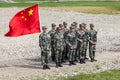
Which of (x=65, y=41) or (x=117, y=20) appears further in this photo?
(x=117, y=20)

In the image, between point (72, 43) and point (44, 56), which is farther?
point (72, 43)

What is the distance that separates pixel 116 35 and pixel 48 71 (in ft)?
46.0

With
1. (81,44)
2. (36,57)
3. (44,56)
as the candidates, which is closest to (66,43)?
(81,44)

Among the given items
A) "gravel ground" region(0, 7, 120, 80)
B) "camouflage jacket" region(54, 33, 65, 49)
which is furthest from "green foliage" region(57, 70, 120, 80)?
"camouflage jacket" region(54, 33, 65, 49)

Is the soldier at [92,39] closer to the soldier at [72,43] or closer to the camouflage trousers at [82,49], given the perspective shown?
the camouflage trousers at [82,49]

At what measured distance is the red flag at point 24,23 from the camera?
17.6m

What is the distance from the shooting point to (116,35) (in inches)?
1236

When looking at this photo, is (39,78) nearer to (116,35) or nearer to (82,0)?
(116,35)

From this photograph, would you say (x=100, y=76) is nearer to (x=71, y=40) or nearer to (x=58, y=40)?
(x=58, y=40)

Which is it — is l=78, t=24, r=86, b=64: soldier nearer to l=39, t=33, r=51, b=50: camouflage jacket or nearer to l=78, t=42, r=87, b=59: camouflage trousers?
l=78, t=42, r=87, b=59: camouflage trousers

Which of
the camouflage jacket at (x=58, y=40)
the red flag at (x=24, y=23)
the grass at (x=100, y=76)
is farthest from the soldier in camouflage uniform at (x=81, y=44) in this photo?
the red flag at (x=24, y=23)

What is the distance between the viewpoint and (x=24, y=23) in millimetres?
17734

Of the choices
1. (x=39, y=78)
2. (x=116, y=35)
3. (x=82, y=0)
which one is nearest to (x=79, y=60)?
(x=39, y=78)

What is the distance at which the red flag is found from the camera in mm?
17641
